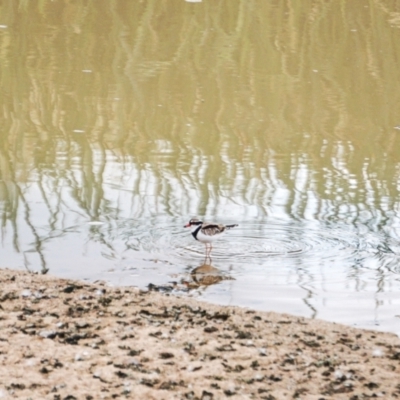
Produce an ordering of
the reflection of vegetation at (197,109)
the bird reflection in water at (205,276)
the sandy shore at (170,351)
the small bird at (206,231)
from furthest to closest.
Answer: the reflection of vegetation at (197,109), the small bird at (206,231), the bird reflection in water at (205,276), the sandy shore at (170,351)

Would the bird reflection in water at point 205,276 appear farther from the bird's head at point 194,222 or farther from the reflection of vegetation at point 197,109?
the reflection of vegetation at point 197,109

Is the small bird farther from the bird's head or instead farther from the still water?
the still water

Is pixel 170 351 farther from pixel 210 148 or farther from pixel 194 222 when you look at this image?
pixel 210 148

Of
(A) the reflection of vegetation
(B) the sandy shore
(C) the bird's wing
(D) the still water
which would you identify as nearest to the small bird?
(C) the bird's wing

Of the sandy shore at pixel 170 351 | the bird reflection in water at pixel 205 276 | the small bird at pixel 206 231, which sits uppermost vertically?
the small bird at pixel 206 231

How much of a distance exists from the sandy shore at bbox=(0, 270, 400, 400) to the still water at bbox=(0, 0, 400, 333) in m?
0.61

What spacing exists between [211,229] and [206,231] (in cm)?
5

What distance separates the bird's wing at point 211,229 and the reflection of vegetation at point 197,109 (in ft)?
2.66

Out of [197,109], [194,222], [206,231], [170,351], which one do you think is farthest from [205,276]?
[197,109]

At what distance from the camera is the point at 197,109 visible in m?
10.9

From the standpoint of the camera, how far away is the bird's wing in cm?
676

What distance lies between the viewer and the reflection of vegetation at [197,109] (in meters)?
8.07

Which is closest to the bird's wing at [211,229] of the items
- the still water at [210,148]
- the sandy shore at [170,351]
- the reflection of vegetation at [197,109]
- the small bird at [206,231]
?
the small bird at [206,231]

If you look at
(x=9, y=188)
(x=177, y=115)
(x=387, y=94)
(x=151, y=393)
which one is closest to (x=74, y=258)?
(x=9, y=188)
